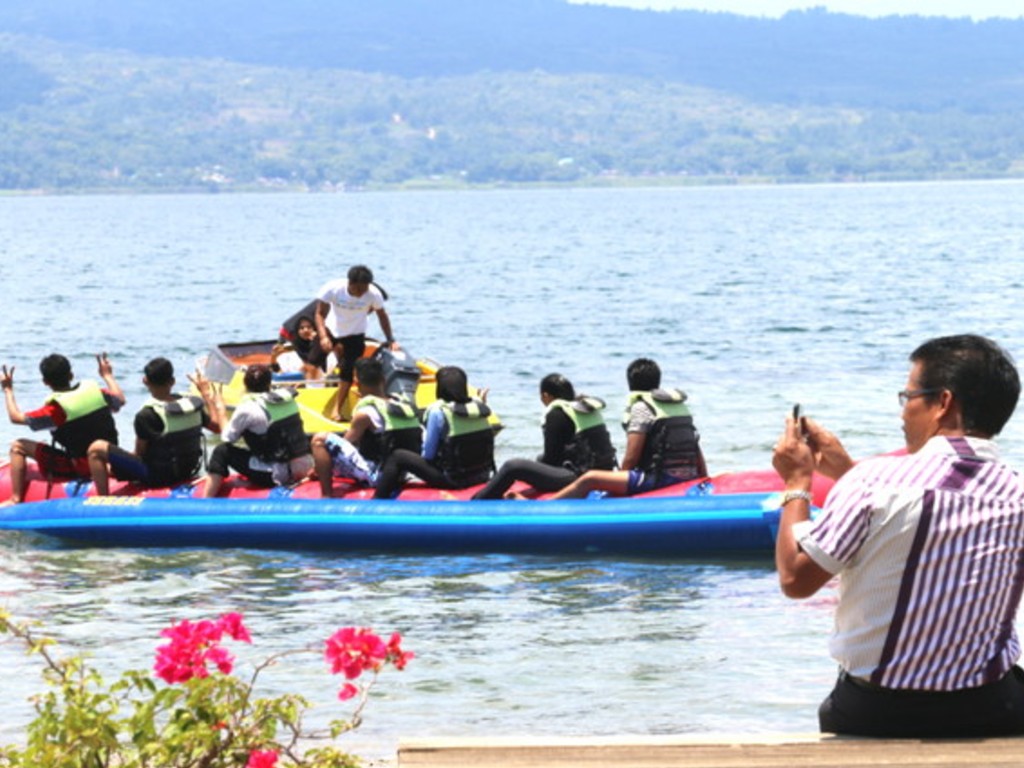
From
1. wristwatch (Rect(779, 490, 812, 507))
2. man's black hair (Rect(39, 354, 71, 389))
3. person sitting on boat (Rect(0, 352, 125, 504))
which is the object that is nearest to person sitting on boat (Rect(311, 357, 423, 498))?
person sitting on boat (Rect(0, 352, 125, 504))

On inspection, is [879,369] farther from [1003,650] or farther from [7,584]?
[1003,650]

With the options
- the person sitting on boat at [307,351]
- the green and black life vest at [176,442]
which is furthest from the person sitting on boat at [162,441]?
the person sitting on boat at [307,351]

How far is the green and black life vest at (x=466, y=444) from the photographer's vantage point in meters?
12.4

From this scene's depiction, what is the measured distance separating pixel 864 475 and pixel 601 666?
5.24 meters

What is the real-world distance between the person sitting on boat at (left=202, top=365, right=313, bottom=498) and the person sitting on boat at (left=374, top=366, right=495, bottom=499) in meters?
0.67

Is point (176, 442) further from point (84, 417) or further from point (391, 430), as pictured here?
point (391, 430)

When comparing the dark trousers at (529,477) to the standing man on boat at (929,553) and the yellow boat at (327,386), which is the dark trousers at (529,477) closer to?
the yellow boat at (327,386)

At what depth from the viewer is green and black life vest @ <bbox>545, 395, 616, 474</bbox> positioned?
12.3m

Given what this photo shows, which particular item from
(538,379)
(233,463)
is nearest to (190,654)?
(233,463)

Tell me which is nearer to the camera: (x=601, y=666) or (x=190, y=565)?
(x=601, y=666)

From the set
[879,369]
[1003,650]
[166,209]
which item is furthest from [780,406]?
[166,209]

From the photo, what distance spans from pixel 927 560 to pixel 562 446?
794cm

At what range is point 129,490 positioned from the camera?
43.4 feet

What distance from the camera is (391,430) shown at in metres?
12.7
